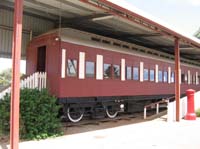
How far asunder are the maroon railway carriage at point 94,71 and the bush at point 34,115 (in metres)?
1.24

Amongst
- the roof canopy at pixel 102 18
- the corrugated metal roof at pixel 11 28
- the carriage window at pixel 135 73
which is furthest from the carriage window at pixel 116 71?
the corrugated metal roof at pixel 11 28

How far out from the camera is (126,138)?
29.7ft

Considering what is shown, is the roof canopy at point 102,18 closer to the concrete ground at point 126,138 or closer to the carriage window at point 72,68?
the carriage window at point 72,68

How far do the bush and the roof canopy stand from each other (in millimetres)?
3239

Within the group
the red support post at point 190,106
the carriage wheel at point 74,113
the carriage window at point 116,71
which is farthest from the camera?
the red support post at point 190,106

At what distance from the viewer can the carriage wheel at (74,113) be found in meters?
11.7

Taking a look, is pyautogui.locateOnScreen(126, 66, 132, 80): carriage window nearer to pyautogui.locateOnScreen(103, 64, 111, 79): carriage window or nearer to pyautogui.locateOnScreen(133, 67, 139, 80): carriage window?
pyautogui.locateOnScreen(133, 67, 139, 80): carriage window

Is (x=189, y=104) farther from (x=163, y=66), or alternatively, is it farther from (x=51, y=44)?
(x=51, y=44)

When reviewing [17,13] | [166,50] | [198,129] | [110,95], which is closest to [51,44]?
[110,95]

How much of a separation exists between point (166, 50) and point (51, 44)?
39.2ft

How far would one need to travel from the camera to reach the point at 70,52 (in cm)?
1109

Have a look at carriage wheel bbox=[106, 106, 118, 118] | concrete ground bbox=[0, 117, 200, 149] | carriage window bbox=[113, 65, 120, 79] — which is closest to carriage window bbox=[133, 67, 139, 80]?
carriage window bbox=[113, 65, 120, 79]

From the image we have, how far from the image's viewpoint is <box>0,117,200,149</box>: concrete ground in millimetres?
7914

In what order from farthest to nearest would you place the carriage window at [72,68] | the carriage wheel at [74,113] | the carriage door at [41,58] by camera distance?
the carriage door at [41,58] < the carriage wheel at [74,113] < the carriage window at [72,68]
